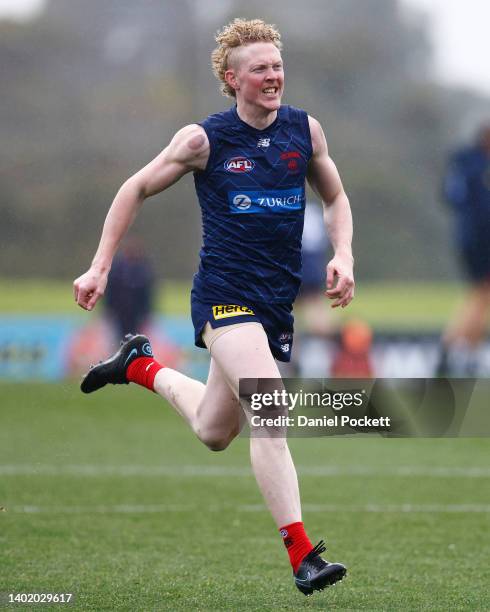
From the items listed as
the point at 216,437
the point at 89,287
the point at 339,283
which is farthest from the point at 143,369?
the point at 339,283

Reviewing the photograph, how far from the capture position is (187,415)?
20.2 feet

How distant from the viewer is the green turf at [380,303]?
61.4 ft

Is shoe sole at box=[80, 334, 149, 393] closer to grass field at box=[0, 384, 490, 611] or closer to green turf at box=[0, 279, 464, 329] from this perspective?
grass field at box=[0, 384, 490, 611]

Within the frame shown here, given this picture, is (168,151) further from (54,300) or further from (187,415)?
(54,300)

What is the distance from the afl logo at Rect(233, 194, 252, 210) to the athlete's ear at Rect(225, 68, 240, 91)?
498 millimetres

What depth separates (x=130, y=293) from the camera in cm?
1925

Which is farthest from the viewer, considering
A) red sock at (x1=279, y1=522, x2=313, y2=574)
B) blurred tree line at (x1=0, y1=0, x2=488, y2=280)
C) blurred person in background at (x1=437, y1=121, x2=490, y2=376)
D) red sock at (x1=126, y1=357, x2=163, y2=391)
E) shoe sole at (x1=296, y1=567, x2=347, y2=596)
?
blurred tree line at (x1=0, y1=0, x2=488, y2=280)

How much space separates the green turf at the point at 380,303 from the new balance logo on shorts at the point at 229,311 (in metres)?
12.8

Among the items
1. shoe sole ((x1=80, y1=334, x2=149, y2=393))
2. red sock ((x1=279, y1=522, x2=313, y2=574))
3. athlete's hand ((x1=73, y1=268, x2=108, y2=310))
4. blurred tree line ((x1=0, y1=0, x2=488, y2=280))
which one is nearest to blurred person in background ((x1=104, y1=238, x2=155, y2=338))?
blurred tree line ((x1=0, y1=0, x2=488, y2=280))

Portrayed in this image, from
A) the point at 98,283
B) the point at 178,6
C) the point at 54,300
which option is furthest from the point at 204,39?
the point at 98,283

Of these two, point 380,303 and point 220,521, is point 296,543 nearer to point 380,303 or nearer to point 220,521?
point 220,521

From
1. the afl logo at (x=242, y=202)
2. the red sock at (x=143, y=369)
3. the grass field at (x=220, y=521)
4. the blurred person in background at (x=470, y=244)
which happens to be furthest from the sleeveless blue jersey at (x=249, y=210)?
the blurred person in background at (x=470, y=244)

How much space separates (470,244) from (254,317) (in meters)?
13.7

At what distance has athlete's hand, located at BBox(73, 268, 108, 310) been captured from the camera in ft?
18.6
